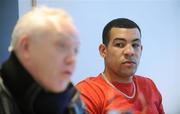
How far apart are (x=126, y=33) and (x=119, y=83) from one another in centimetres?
26

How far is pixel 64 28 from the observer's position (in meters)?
0.75

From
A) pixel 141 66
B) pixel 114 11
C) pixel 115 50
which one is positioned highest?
pixel 114 11

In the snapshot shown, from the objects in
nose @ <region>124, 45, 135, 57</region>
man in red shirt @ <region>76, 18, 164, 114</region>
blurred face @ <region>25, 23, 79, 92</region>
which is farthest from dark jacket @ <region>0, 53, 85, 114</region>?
nose @ <region>124, 45, 135, 57</region>

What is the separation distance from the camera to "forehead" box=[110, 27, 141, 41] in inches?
58.6

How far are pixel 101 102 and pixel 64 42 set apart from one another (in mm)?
729

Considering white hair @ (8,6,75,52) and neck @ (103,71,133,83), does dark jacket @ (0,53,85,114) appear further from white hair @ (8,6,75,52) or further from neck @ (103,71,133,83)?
neck @ (103,71,133,83)

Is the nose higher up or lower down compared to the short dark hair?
lower down

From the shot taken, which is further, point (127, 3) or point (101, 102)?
point (127, 3)

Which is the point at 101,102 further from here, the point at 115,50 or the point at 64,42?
the point at 64,42

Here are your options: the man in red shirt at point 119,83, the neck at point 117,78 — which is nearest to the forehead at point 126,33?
the man in red shirt at point 119,83

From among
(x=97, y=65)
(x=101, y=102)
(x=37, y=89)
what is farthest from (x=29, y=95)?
(x=97, y=65)

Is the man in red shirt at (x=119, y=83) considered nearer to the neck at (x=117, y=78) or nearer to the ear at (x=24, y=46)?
the neck at (x=117, y=78)

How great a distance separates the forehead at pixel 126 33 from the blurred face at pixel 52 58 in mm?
749

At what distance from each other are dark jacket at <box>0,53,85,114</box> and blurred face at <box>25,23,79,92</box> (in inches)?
0.7
